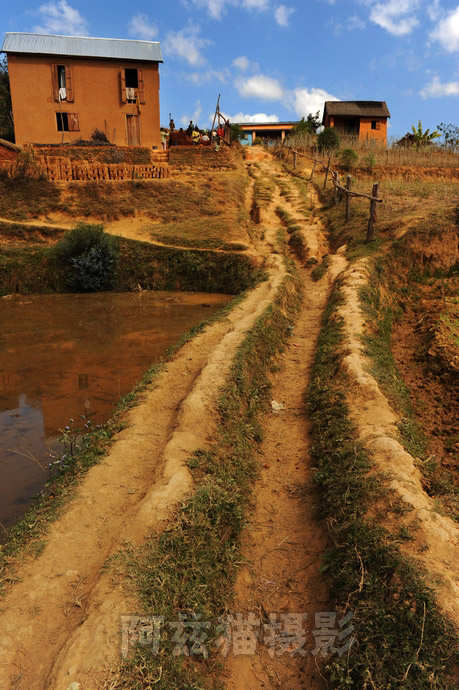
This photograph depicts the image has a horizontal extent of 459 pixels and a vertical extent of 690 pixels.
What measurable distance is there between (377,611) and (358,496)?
115 centimetres

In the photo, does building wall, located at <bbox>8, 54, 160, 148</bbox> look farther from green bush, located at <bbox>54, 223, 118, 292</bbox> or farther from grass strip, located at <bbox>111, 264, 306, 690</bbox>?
grass strip, located at <bbox>111, 264, 306, 690</bbox>

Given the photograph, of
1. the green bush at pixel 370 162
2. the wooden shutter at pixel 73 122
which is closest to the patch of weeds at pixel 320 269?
the green bush at pixel 370 162

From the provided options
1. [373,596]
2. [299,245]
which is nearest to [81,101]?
[299,245]

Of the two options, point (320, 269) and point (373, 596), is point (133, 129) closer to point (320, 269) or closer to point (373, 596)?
point (320, 269)

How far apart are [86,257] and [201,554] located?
1250 centimetres

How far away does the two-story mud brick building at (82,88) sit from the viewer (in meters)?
22.4

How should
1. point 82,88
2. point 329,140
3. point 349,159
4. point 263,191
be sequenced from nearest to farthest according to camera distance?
point 263,191
point 82,88
point 349,159
point 329,140

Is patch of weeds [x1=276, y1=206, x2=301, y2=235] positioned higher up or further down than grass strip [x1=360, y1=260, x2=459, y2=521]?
higher up

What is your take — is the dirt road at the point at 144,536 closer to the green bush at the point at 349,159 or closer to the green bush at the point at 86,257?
the green bush at the point at 86,257

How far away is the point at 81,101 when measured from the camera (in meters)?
23.2

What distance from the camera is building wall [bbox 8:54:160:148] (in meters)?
22.4

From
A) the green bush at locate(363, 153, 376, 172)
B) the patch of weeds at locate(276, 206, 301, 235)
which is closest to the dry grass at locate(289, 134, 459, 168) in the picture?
the green bush at locate(363, 153, 376, 172)

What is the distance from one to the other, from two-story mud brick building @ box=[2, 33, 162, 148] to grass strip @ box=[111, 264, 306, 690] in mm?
22504

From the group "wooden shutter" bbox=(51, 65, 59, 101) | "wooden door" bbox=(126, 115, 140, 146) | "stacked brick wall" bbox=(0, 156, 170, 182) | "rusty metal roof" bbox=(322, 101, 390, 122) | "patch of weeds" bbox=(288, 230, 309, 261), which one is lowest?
"patch of weeds" bbox=(288, 230, 309, 261)
